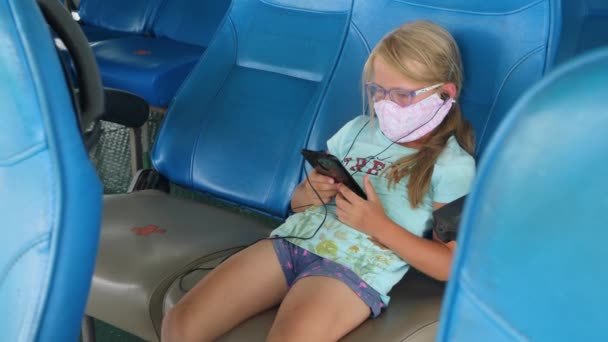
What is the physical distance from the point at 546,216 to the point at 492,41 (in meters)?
1.07

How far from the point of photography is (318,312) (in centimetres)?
126

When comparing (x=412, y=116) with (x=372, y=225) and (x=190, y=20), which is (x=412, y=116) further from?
(x=190, y=20)

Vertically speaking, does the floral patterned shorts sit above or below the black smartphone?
below

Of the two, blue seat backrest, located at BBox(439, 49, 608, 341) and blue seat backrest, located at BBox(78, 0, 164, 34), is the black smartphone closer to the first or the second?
blue seat backrest, located at BBox(439, 49, 608, 341)

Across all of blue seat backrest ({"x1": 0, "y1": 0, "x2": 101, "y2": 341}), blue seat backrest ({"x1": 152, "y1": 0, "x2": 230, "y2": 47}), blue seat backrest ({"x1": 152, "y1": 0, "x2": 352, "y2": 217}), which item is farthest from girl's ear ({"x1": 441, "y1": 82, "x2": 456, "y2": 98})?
blue seat backrest ({"x1": 152, "y1": 0, "x2": 230, "y2": 47})

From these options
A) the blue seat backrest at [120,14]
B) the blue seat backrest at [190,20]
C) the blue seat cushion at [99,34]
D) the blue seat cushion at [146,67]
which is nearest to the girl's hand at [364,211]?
the blue seat cushion at [146,67]

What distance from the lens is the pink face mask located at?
4.85ft

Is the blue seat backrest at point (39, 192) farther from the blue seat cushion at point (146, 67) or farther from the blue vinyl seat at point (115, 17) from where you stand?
the blue vinyl seat at point (115, 17)

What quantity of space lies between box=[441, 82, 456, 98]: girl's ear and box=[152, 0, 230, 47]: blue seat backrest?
1929 mm

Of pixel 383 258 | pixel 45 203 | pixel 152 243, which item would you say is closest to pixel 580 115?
pixel 45 203

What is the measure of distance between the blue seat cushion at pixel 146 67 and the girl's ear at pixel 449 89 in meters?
1.53

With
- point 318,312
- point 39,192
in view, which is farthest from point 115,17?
point 39,192

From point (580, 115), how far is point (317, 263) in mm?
951

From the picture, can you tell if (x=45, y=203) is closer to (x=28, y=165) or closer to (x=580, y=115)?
(x=28, y=165)
